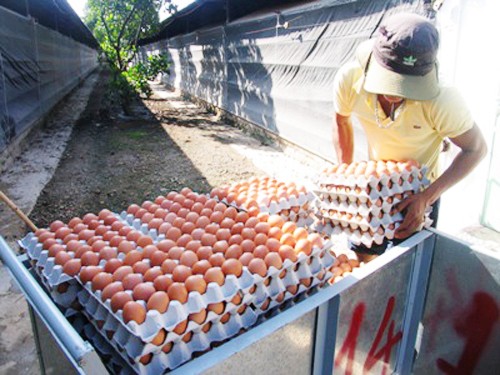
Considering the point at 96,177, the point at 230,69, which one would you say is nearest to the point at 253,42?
the point at 230,69

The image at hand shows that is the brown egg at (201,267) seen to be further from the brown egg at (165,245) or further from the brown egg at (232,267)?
the brown egg at (165,245)

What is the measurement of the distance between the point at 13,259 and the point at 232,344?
0.81 metres

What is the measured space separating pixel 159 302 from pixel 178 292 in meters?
0.07

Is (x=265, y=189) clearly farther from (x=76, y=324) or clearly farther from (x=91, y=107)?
(x=91, y=107)

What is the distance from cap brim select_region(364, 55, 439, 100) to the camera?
1.85 metres

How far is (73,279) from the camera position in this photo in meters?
1.53

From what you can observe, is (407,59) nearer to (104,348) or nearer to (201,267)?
(201,267)

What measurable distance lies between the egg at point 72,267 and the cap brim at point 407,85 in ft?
5.32

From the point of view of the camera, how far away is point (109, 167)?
730 centimetres

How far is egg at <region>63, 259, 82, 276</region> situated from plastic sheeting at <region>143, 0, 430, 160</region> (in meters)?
4.73

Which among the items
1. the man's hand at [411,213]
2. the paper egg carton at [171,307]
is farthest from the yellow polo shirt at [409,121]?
the paper egg carton at [171,307]

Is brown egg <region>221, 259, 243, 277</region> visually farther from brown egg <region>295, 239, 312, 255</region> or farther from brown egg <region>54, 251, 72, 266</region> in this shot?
brown egg <region>54, 251, 72, 266</region>

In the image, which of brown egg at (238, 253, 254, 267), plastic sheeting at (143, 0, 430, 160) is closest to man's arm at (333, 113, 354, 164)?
brown egg at (238, 253, 254, 267)

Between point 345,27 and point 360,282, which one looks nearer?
point 360,282
